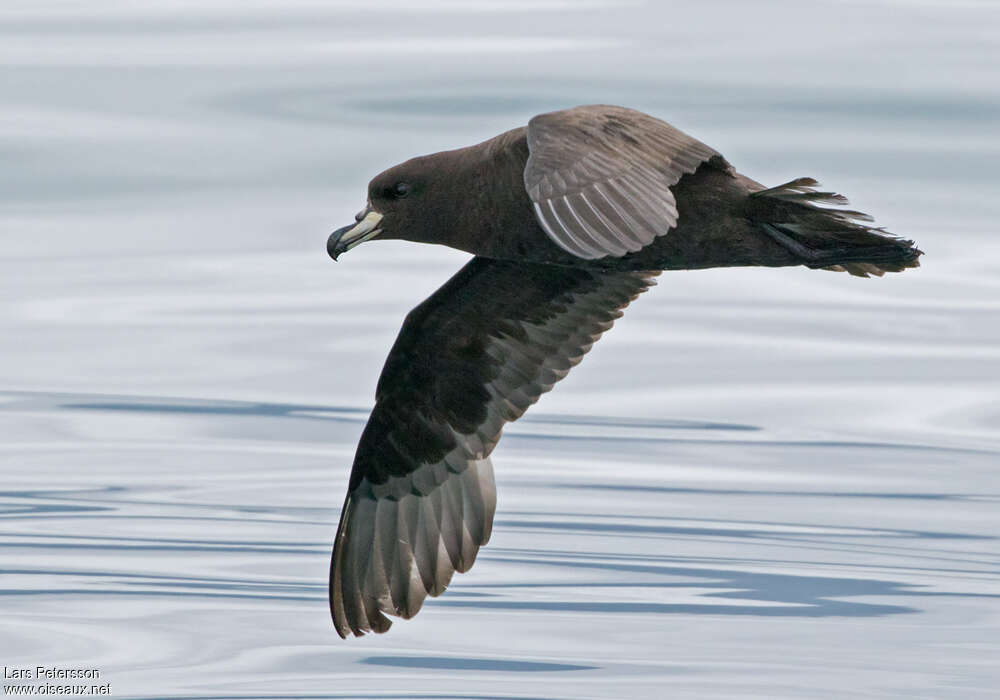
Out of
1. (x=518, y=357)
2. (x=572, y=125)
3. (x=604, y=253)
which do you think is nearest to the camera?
(x=604, y=253)

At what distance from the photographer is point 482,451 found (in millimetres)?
9109

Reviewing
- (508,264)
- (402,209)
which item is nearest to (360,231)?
(402,209)

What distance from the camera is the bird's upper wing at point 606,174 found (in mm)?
6051

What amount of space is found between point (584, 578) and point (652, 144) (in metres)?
10.7

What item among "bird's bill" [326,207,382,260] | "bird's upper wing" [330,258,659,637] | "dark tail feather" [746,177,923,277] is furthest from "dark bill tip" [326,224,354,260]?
"dark tail feather" [746,177,923,277]

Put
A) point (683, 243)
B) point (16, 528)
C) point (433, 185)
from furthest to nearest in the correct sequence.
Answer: point (16, 528) < point (433, 185) < point (683, 243)

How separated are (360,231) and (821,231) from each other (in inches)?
73.0

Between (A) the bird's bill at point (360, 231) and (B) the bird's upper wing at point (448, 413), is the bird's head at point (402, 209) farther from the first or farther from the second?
(B) the bird's upper wing at point (448, 413)

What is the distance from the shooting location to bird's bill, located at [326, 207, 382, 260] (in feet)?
25.7

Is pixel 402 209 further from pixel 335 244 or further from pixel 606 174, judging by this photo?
pixel 606 174

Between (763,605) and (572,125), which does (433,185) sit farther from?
(763,605)

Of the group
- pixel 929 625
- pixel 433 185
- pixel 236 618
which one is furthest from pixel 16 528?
pixel 433 185

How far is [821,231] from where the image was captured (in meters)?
7.17

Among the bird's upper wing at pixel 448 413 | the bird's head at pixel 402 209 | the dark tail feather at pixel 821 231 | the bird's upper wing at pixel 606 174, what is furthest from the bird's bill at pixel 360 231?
the dark tail feather at pixel 821 231
